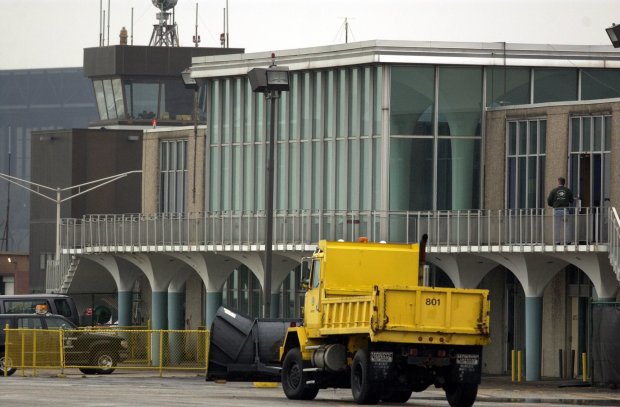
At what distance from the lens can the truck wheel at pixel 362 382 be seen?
109 ft

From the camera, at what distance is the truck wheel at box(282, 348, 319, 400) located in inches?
1407

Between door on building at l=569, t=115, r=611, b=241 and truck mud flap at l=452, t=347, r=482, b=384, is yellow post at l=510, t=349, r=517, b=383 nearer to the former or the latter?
door on building at l=569, t=115, r=611, b=241

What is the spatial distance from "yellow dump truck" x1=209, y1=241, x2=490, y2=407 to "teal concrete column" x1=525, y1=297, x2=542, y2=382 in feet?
52.2

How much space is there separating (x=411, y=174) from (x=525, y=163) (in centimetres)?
333

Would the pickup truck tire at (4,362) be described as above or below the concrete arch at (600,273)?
below

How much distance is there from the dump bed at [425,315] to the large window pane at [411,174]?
69.2 ft

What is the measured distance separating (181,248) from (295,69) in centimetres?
761

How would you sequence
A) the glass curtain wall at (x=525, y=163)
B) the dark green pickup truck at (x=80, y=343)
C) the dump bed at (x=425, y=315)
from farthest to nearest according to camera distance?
the glass curtain wall at (x=525, y=163)
the dark green pickup truck at (x=80, y=343)
the dump bed at (x=425, y=315)

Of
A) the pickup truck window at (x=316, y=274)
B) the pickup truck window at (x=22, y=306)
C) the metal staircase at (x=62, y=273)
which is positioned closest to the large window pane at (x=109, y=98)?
the metal staircase at (x=62, y=273)

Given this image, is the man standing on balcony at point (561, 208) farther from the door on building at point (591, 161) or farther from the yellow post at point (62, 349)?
the yellow post at point (62, 349)

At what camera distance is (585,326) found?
2085 inches

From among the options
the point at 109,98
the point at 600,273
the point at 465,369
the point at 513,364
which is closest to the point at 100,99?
the point at 109,98

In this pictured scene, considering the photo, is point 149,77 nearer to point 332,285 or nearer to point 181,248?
point 181,248

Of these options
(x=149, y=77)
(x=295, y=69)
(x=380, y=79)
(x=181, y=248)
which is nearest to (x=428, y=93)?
(x=380, y=79)
